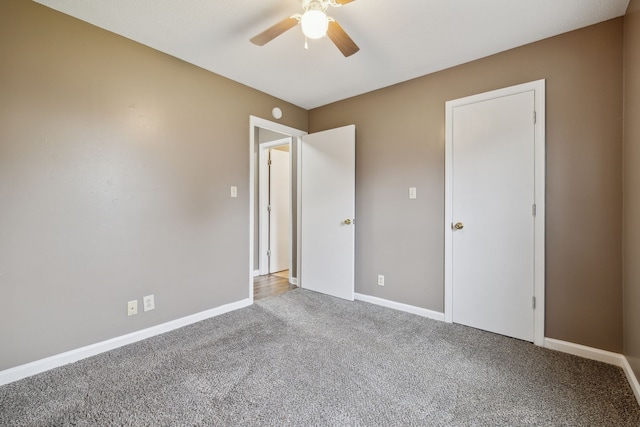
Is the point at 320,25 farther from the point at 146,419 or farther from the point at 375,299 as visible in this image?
the point at 375,299

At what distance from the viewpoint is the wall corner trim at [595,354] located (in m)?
1.78

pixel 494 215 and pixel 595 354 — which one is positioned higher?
pixel 494 215

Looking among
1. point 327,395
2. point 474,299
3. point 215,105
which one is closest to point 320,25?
point 215,105

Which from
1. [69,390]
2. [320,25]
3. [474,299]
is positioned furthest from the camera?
[474,299]

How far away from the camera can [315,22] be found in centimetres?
156

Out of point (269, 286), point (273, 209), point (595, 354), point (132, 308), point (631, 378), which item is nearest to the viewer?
point (631, 378)

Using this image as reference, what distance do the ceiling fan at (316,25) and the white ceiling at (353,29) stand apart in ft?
0.68

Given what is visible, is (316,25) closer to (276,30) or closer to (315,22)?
(315,22)

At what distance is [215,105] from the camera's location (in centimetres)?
283

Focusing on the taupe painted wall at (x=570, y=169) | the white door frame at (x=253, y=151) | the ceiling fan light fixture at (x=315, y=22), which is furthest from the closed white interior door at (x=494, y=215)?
the white door frame at (x=253, y=151)

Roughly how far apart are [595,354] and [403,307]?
4.79ft

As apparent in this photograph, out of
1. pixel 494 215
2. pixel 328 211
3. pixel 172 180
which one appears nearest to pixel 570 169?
pixel 494 215

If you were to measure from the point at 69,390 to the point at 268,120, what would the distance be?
2.86m

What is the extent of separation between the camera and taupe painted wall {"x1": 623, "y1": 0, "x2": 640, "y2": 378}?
5.49ft
